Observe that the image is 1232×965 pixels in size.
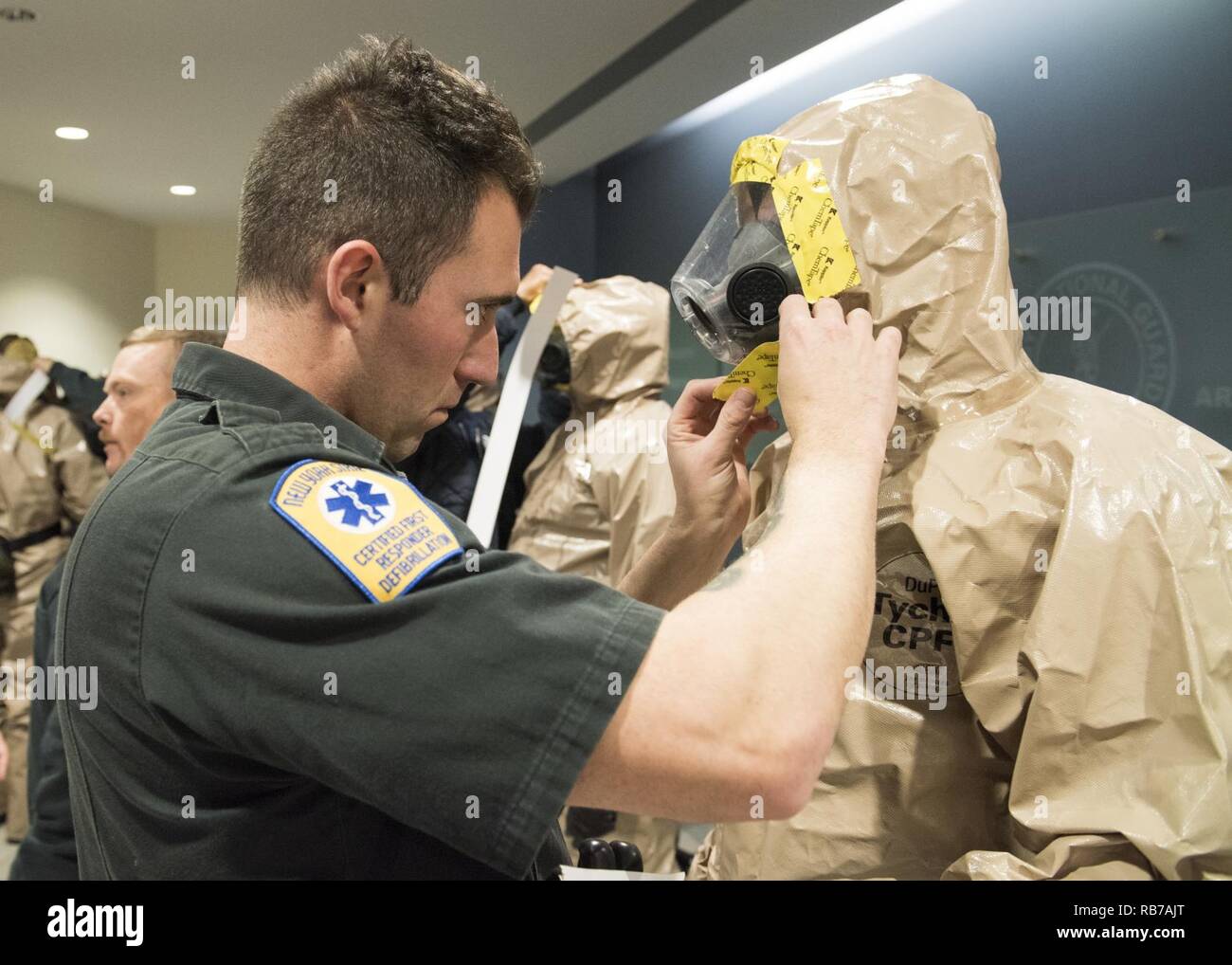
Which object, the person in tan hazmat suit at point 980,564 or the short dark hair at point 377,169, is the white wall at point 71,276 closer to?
the short dark hair at point 377,169

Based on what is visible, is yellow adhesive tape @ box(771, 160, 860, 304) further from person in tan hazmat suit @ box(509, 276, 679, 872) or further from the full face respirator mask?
person in tan hazmat suit @ box(509, 276, 679, 872)

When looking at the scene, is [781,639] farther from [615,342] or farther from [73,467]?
[73,467]

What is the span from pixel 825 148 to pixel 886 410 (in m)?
0.39

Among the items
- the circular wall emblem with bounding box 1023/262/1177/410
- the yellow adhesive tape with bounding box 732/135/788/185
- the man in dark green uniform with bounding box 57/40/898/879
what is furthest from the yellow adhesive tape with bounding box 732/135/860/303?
the circular wall emblem with bounding box 1023/262/1177/410

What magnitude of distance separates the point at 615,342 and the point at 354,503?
2097 millimetres

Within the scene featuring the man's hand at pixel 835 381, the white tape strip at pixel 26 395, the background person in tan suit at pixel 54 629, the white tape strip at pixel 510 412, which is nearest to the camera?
the man's hand at pixel 835 381

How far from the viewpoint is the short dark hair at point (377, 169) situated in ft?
2.74

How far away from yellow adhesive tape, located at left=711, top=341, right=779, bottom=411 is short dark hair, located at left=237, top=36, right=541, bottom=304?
0.32 meters

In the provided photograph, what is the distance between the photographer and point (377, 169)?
84cm

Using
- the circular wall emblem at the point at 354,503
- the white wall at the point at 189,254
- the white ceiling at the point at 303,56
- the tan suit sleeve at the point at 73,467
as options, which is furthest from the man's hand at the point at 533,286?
the white wall at the point at 189,254

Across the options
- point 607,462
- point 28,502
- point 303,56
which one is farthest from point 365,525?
point 28,502
